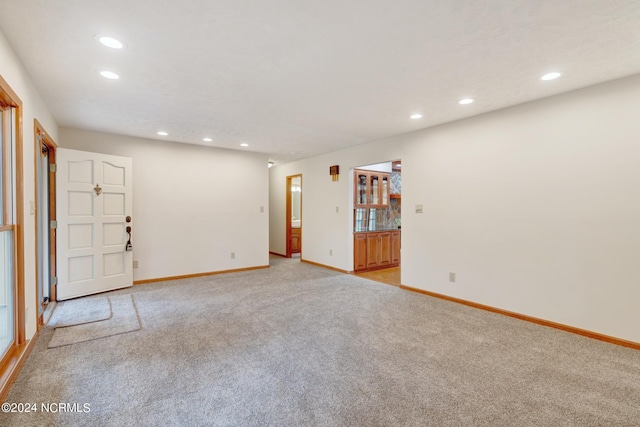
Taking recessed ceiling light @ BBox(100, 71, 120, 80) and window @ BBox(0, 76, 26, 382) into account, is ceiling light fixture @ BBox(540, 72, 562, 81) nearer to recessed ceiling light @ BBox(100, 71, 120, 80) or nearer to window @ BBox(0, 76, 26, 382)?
recessed ceiling light @ BBox(100, 71, 120, 80)

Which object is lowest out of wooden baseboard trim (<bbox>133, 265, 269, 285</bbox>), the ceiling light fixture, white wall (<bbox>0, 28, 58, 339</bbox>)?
wooden baseboard trim (<bbox>133, 265, 269, 285</bbox>)

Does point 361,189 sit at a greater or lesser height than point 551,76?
lesser

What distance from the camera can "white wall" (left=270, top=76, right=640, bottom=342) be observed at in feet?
9.21

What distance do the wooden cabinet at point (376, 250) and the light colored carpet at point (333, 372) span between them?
2.22m

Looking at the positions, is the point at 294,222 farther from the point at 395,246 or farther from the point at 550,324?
the point at 550,324

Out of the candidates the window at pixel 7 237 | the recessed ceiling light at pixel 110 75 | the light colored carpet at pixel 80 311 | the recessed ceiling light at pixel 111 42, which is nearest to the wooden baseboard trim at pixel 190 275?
the light colored carpet at pixel 80 311

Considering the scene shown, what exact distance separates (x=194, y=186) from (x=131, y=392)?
3972 mm

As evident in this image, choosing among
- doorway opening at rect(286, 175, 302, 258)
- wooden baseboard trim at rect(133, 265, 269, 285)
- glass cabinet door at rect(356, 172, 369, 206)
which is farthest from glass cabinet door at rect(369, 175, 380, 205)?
wooden baseboard trim at rect(133, 265, 269, 285)

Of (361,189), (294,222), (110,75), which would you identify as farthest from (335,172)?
(110,75)

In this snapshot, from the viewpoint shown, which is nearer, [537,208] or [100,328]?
[100,328]

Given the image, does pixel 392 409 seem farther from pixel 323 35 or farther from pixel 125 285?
pixel 125 285

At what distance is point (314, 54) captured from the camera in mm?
2330

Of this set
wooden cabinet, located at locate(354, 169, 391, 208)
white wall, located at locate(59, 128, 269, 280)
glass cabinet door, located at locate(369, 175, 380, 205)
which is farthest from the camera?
glass cabinet door, located at locate(369, 175, 380, 205)

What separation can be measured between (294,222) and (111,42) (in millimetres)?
6225
